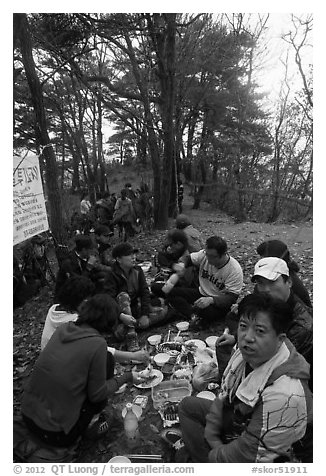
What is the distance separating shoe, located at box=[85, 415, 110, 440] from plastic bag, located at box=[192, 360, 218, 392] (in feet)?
2.71

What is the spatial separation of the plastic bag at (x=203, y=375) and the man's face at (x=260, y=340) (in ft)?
3.75

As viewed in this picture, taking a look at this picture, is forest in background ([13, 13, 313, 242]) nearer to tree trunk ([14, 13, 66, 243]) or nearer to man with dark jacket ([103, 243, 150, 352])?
tree trunk ([14, 13, 66, 243])

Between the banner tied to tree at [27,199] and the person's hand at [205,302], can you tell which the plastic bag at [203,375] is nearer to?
the person's hand at [205,302]

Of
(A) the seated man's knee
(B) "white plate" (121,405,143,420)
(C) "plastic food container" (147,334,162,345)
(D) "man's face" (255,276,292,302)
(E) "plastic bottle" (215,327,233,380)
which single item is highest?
(D) "man's face" (255,276,292,302)

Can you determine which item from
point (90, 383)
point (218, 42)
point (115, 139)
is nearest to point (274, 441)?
point (90, 383)

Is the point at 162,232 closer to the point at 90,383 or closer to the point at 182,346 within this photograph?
the point at 182,346

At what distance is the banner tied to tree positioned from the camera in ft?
11.4

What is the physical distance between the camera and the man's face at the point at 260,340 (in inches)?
67.9

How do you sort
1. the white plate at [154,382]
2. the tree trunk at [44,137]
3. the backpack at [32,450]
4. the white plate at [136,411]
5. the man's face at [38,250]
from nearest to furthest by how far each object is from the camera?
the backpack at [32,450]
the white plate at [136,411]
the white plate at [154,382]
the tree trunk at [44,137]
the man's face at [38,250]

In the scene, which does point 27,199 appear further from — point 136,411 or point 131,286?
Answer: point 136,411

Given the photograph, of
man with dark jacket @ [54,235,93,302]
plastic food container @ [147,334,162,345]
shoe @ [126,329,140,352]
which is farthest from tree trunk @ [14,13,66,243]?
plastic food container @ [147,334,162,345]

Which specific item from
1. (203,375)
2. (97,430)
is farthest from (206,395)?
(97,430)

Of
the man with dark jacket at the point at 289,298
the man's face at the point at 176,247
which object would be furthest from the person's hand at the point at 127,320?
the man with dark jacket at the point at 289,298

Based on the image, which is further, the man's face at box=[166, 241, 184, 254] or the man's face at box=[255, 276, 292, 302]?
the man's face at box=[166, 241, 184, 254]
